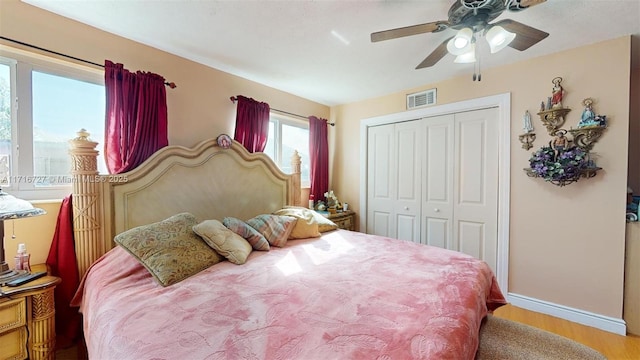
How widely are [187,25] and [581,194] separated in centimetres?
361

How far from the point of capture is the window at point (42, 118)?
5.43 feet

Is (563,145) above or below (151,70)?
below

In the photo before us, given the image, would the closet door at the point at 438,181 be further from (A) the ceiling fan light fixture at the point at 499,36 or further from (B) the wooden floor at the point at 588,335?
(A) the ceiling fan light fixture at the point at 499,36

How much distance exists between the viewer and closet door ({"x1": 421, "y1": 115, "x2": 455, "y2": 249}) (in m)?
3.10

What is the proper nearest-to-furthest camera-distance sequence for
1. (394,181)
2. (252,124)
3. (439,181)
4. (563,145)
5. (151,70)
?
(151,70), (563,145), (252,124), (439,181), (394,181)

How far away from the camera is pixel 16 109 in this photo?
1.67 meters

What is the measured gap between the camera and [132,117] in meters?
2.06

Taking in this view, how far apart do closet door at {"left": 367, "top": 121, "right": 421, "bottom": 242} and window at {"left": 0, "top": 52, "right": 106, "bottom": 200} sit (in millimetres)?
3086

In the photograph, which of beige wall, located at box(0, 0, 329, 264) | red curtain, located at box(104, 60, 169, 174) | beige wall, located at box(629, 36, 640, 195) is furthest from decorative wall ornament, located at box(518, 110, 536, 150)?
red curtain, located at box(104, 60, 169, 174)

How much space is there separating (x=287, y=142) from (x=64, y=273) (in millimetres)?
2530

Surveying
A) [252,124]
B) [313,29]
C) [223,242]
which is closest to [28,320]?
[223,242]

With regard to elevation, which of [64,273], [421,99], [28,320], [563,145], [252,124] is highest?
[421,99]

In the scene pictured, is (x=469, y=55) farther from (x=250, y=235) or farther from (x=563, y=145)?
(x=250, y=235)

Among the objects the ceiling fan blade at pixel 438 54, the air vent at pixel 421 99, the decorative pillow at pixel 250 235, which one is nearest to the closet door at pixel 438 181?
the air vent at pixel 421 99
